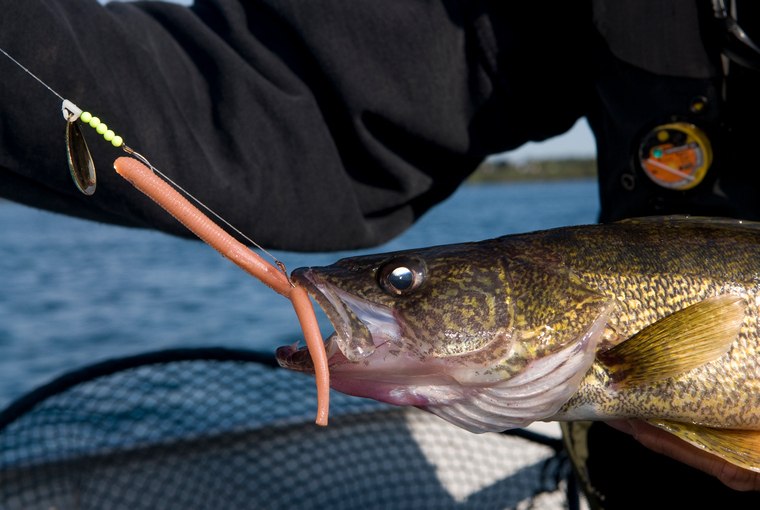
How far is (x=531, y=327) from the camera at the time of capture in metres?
1.77

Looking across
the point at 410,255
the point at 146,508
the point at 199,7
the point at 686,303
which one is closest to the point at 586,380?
the point at 686,303

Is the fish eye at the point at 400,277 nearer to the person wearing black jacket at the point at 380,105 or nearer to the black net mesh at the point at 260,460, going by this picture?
the person wearing black jacket at the point at 380,105

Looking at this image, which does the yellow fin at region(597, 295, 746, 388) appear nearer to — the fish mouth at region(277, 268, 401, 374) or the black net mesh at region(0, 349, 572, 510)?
the fish mouth at region(277, 268, 401, 374)

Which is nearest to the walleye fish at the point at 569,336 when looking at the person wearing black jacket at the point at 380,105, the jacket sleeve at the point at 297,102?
the person wearing black jacket at the point at 380,105

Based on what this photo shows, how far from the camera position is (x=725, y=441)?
174 centimetres

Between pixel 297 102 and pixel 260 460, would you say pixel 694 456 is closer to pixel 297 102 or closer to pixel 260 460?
pixel 297 102

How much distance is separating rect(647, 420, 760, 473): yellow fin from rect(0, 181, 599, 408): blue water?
572 centimetres

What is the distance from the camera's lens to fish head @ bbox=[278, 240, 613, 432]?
1.70 meters

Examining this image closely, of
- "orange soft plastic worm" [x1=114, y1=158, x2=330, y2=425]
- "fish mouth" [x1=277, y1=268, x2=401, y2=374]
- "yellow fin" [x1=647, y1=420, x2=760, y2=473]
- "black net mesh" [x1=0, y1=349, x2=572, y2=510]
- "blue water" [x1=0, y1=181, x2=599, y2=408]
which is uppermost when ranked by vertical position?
"orange soft plastic worm" [x1=114, y1=158, x2=330, y2=425]

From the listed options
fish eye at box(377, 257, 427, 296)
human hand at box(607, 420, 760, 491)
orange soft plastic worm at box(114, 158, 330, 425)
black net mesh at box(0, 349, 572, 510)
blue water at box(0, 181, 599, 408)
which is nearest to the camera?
orange soft plastic worm at box(114, 158, 330, 425)

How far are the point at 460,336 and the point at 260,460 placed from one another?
2.44m

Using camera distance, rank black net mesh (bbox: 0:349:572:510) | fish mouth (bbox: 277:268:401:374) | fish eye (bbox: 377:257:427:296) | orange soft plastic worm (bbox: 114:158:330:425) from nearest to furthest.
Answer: orange soft plastic worm (bbox: 114:158:330:425)
fish mouth (bbox: 277:268:401:374)
fish eye (bbox: 377:257:427:296)
black net mesh (bbox: 0:349:572:510)

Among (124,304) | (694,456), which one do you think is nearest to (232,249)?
(694,456)

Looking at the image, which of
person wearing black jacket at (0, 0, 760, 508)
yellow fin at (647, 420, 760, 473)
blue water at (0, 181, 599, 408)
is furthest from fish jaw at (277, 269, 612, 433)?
blue water at (0, 181, 599, 408)
